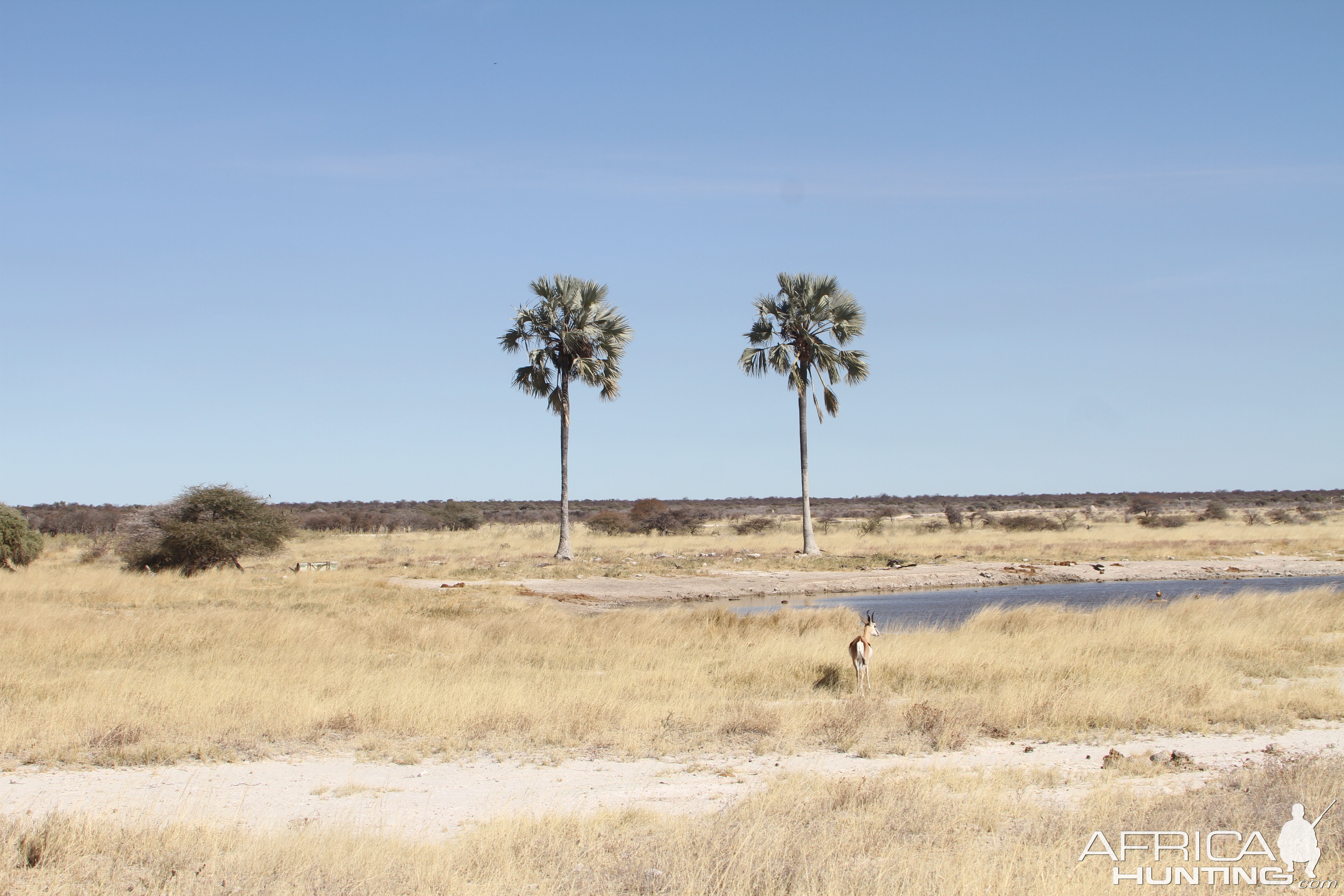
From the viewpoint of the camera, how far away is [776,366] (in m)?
42.3

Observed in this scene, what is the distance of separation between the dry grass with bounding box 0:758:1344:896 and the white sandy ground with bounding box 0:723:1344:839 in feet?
1.95

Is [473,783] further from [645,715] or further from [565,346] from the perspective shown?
[565,346]

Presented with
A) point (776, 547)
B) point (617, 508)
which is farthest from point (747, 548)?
point (617, 508)

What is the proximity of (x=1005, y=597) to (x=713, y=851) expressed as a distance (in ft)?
92.5

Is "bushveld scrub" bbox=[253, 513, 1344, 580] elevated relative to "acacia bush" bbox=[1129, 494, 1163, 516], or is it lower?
lower

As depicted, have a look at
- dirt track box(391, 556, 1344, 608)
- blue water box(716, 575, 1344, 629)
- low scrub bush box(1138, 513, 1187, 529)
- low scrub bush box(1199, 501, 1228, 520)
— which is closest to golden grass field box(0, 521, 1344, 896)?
blue water box(716, 575, 1344, 629)

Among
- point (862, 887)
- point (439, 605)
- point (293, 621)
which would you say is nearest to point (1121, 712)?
point (862, 887)

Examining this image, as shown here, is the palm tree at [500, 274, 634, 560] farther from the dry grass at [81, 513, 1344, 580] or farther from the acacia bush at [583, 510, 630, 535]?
the acacia bush at [583, 510, 630, 535]

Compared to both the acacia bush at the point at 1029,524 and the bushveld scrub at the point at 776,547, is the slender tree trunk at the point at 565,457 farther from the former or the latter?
the acacia bush at the point at 1029,524

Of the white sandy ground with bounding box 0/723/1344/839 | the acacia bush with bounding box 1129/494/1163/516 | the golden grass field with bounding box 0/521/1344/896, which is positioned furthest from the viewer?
the acacia bush with bounding box 1129/494/1163/516

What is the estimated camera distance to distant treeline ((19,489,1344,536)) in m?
78.6

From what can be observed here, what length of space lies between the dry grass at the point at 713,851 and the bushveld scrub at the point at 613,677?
3045mm

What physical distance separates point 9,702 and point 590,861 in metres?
9.41

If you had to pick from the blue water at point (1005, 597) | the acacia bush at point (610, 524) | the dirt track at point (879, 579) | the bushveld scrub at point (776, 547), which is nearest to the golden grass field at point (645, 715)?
the blue water at point (1005, 597)
